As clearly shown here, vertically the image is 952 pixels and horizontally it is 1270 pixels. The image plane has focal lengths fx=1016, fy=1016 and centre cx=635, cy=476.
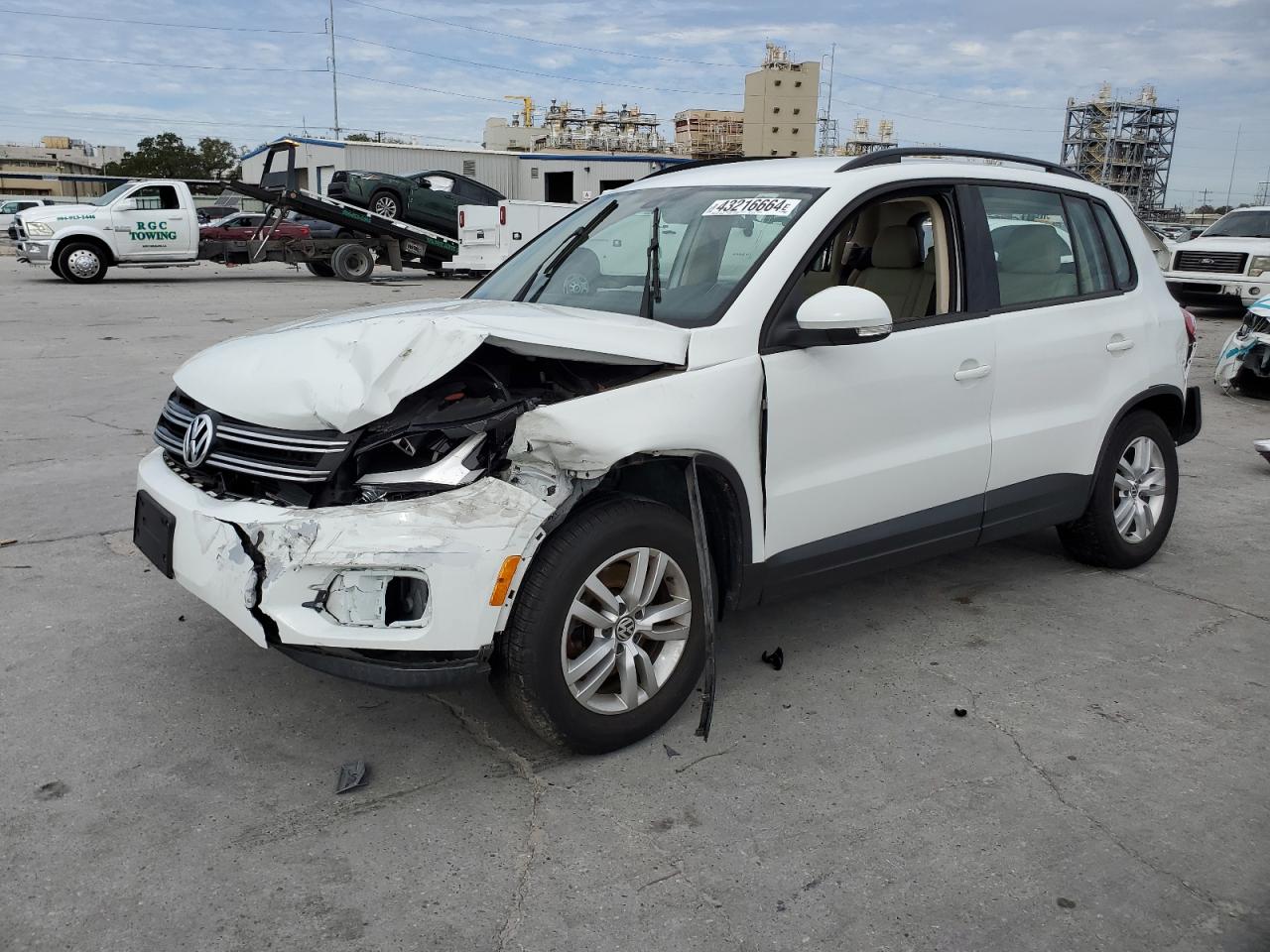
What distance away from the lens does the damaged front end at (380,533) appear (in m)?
2.72

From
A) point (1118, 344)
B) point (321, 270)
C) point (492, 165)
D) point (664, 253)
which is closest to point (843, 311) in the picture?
point (664, 253)

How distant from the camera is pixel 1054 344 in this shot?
4.23 metres

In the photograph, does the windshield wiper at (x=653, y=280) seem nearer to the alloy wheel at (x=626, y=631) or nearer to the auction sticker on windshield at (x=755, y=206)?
the auction sticker on windshield at (x=755, y=206)

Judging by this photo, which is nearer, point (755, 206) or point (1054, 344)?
point (755, 206)

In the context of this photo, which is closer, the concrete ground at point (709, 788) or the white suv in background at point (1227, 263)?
the concrete ground at point (709, 788)

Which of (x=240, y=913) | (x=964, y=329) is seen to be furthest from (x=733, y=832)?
(x=964, y=329)

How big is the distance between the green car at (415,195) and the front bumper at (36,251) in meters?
6.02

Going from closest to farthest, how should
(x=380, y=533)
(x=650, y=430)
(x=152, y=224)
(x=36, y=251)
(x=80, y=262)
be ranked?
(x=380, y=533), (x=650, y=430), (x=36, y=251), (x=80, y=262), (x=152, y=224)

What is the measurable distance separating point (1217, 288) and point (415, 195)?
16457 millimetres

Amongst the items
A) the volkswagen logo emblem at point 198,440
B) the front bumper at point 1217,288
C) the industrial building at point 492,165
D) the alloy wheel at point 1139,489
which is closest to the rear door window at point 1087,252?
the alloy wheel at point 1139,489

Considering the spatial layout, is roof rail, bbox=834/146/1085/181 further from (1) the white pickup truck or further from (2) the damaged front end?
(1) the white pickup truck

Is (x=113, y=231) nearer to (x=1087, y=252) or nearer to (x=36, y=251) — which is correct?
(x=36, y=251)

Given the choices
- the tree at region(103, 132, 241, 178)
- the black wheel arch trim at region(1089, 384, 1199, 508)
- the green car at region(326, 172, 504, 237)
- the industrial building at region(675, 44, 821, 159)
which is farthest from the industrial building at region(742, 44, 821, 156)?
the black wheel arch trim at region(1089, 384, 1199, 508)

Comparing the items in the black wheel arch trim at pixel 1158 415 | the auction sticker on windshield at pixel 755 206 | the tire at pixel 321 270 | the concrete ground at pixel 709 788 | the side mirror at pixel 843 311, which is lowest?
the concrete ground at pixel 709 788
